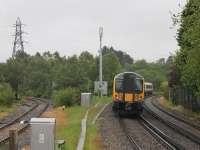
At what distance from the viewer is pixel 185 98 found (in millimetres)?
50656

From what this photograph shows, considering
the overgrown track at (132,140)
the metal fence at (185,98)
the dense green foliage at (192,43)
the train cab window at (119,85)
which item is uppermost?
the dense green foliage at (192,43)

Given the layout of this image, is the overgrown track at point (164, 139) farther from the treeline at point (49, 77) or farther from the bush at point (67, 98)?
the treeline at point (49, 77)

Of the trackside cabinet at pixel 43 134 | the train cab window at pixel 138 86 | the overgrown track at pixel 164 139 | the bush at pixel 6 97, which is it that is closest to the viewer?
the trackside cabinet at pixel 43 134

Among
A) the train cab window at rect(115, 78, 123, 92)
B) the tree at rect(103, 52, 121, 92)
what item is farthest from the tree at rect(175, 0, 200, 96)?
the tree at rect(103, 52, 121, 92)

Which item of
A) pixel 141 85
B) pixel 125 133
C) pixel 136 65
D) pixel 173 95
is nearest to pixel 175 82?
pixel 173 95

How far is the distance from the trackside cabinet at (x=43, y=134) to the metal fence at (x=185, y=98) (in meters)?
28.2

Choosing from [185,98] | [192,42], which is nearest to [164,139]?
[192,42]

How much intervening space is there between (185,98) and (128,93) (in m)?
12.4

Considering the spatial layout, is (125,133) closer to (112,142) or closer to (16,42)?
(112,142)

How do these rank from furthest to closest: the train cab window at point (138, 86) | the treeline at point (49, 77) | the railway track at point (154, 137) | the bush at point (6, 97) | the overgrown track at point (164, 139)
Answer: the treeline at point (49, 77) → the bush at point (6, 97) → the train cab window at point (138, 86) → the railway track at point (154, 137) → the overgrown track at point (164, 139)

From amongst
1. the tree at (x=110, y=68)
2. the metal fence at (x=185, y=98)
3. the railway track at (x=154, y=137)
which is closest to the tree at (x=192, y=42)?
the railway track at (x=154, y=137)

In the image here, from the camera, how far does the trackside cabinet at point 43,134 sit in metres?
15.8

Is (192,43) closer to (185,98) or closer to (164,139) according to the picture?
(164,139)

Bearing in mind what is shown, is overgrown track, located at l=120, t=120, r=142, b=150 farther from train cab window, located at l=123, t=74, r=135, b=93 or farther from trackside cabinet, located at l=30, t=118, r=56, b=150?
train cab window, located at l=123, t=74, r=135, b=93
